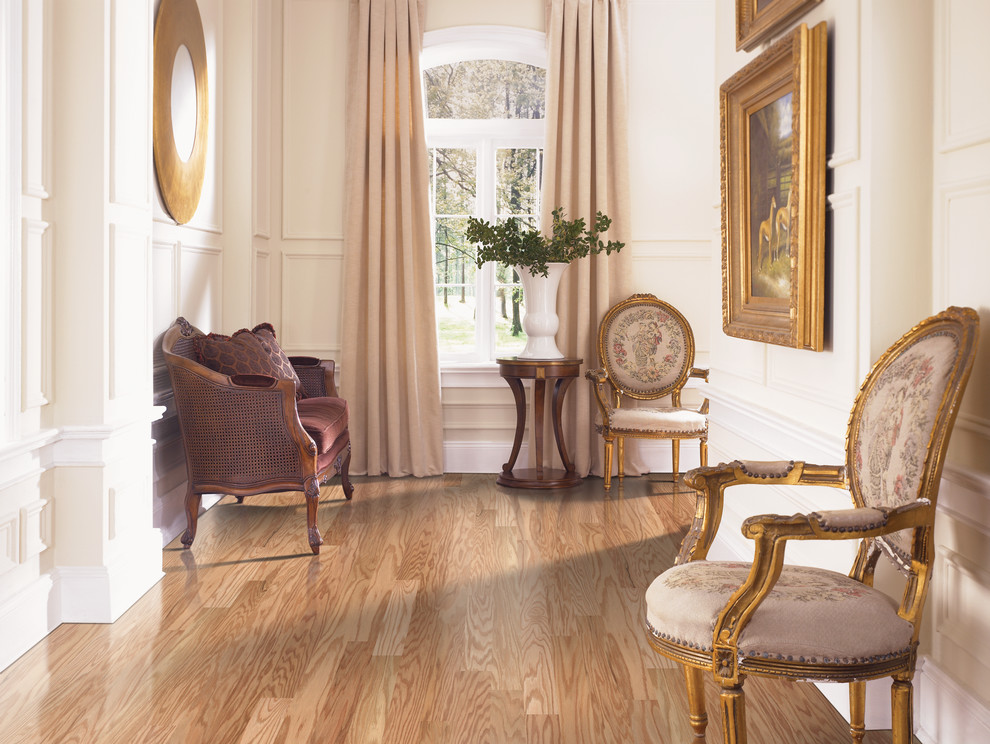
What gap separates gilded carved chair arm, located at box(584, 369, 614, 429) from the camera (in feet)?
17.0

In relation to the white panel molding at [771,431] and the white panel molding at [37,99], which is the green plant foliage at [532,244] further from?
the white panel molding at [37,99]

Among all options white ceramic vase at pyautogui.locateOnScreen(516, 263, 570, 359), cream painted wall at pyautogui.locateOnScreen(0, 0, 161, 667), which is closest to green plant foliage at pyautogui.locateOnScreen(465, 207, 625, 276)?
white ceramic vase at pyautogui.locateOnScreen(516, 263, 570, 359)

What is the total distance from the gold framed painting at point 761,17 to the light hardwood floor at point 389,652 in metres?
1.99

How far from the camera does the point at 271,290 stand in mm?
5605

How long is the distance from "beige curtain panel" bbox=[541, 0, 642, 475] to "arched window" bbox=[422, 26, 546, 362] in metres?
0.43

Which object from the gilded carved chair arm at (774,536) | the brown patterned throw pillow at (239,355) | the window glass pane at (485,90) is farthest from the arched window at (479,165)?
the gilded carved chair arm at (774,536)

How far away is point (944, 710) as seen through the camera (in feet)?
6.71

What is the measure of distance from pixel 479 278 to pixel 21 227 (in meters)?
3.47

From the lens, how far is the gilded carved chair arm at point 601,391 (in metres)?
5.19

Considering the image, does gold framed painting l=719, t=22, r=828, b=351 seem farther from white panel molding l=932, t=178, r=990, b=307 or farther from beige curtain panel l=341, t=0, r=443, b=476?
beige curtain panel l=341, t=0, r=443, b=476

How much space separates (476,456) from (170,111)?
110 inches

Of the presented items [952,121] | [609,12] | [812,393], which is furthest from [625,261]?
[952,121]

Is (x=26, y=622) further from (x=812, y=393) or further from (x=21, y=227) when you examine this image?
(x=812, y=393)

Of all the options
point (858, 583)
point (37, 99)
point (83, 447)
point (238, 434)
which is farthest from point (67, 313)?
point (858, 583)
